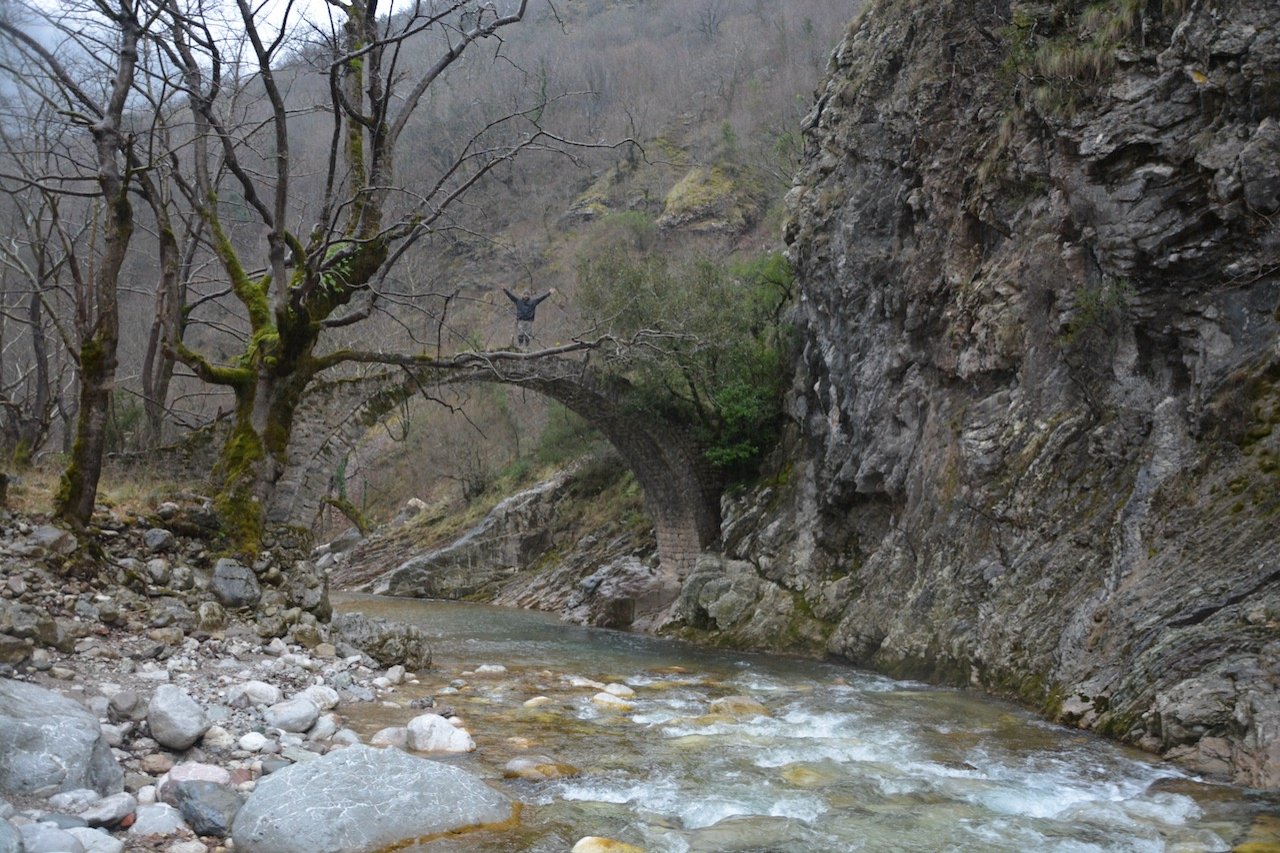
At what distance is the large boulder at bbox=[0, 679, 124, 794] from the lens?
12.5ft

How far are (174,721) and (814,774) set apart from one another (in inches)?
143

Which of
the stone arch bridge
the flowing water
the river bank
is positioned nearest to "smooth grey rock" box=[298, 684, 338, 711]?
the river bank

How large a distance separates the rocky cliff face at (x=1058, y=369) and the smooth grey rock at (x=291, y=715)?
210 inches

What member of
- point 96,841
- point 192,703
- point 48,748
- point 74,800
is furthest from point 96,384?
point 96,841

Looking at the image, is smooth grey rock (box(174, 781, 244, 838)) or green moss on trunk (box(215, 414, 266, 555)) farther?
green moss on trunk (box(215, 414, 266, 555))

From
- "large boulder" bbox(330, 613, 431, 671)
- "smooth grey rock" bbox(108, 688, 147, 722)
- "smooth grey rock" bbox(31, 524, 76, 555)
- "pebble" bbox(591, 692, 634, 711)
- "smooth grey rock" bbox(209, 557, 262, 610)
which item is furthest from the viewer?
"large boulder" bbox(330, 613, 431, 671)

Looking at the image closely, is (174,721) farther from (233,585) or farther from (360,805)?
(233,585)

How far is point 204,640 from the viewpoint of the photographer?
732 centimetres

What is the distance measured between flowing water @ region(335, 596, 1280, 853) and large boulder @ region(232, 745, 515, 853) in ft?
0.53

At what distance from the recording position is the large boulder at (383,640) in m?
8.70

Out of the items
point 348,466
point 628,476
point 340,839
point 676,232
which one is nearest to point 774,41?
point 676,232

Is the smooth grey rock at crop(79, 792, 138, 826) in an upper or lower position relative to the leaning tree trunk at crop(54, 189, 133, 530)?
lower

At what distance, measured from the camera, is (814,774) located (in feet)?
18.0

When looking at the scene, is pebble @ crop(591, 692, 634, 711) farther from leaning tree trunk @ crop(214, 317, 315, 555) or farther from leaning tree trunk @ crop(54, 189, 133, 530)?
leaning tree trunk @ crop(54, 189, 133, 530)
